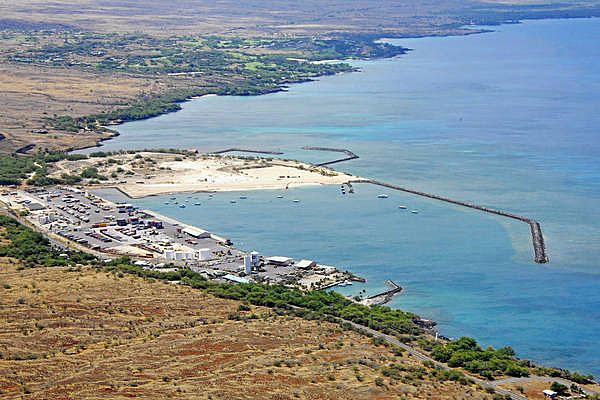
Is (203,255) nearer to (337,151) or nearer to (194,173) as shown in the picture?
(194,173)

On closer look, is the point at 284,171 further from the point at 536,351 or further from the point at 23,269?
the point at 536,351

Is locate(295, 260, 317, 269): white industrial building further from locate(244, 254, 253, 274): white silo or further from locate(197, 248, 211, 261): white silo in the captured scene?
locate(197, 248, 211, 261): white silo

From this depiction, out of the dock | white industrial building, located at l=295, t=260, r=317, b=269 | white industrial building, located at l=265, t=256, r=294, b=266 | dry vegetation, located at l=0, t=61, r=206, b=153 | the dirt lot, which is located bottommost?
dry vegetation, located at l=0, t=61, r=206, b=153

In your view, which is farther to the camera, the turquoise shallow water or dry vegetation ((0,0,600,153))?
dry vegetation ((0,0,600,153))

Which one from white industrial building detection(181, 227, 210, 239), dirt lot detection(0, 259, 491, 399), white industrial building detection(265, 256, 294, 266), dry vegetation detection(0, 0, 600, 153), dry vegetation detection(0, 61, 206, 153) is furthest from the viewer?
dry vegetation detection(0, 0, 600, 153)

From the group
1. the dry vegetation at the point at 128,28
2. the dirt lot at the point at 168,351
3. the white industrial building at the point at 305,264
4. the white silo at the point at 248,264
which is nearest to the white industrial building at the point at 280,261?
the white industrial building at the point at 305,264

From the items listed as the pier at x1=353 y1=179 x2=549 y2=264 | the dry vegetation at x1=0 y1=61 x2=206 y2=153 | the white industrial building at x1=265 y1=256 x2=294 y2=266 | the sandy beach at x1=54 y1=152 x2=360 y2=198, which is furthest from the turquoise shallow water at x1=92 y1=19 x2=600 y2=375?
the dry vegetation at x1=0 y1=61 x2=206 y2=153

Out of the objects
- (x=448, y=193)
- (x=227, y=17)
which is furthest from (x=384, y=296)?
(x=227, y=17)
